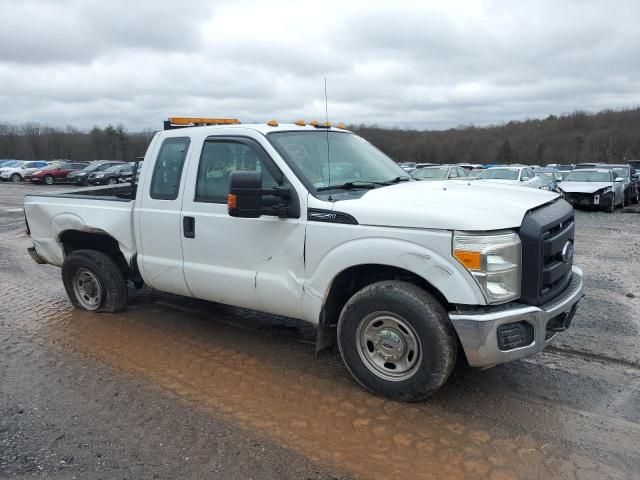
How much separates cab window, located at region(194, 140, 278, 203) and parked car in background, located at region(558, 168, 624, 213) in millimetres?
16865

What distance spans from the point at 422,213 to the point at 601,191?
1779 centimetres

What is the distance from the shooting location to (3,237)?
12391 millimetres

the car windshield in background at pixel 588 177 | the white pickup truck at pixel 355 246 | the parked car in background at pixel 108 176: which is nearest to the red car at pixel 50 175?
the parked car in background at pixel 108 176

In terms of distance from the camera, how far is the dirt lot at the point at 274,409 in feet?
10.6

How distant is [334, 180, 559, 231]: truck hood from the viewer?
3502 mm

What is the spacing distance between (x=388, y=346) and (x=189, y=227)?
2101 mm

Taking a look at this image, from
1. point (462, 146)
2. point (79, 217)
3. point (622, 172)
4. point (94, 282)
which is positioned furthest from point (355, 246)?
point (462, 146)

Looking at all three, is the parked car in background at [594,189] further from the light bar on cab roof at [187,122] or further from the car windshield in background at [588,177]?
the light bar on cab roof at [187,122]

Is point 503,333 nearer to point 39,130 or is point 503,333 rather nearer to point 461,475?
point 461,475

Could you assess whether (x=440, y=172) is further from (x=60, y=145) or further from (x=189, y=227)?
(x=60, y=145)

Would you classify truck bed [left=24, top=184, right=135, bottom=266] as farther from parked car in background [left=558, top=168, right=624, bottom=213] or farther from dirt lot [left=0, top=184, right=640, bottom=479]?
parked car in background [left=558, top=168, right=624, bottom=213]

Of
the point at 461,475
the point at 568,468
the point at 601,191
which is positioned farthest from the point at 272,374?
the point at 601,191

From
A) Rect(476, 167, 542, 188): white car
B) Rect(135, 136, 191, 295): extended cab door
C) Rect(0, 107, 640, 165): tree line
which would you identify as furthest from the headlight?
Rect(0, 107, 640, 165): tree line

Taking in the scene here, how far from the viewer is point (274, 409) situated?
12.8 ft
